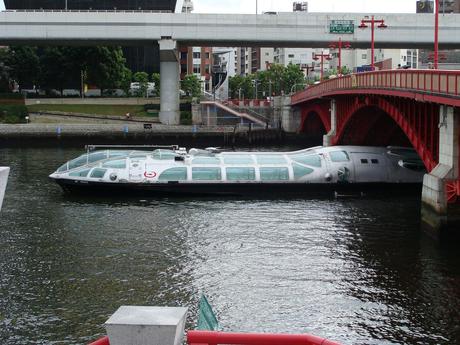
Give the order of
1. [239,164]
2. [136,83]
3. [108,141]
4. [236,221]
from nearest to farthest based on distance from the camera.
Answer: [236,221], [239,164], [108,141], [136,83]

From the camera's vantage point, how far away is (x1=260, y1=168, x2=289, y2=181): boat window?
54812 mm

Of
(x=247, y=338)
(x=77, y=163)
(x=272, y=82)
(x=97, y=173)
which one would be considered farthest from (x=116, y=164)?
(x=272, y=82)

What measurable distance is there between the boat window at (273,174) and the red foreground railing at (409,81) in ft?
29.6

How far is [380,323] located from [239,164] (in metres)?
32.8

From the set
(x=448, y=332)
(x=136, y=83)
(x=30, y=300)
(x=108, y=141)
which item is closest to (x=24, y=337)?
(x=30, y=300)

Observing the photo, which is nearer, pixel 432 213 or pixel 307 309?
pixel 307 309

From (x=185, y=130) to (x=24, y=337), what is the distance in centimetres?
8348

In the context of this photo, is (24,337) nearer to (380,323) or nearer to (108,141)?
(380,323)

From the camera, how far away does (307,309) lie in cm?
2505

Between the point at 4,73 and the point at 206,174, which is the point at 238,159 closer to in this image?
the point at 206,174

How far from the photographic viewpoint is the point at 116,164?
2121 inches

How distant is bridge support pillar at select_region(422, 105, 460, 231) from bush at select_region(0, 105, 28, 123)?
86.7 meters

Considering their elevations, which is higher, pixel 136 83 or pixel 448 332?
pixel 136 83

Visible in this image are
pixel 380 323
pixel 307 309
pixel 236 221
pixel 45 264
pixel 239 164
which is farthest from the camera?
pixel 239 164
